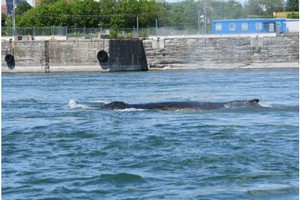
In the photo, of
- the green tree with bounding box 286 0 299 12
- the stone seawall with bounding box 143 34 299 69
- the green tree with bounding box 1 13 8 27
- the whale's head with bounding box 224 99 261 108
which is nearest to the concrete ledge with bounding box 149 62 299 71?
the stone seawall with bounding box 143 34 299 69

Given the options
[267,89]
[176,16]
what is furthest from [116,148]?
[176,16]

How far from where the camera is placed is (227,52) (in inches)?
2485

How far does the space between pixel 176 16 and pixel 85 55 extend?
28.6 m

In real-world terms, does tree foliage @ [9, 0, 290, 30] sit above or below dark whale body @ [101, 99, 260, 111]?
above

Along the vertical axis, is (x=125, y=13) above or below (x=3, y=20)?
above

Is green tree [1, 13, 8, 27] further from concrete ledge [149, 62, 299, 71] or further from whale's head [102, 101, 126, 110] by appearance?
whale's head [102, 101, 126, 110]

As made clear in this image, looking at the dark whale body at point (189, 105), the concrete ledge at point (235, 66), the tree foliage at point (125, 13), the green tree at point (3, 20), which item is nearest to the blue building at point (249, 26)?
the tree foliage at point (125, 13)

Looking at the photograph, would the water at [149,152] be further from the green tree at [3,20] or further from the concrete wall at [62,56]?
the green tree at [3,20]

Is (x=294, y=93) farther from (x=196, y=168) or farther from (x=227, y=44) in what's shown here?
(x=227, y=44)

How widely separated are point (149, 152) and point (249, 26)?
59926mm

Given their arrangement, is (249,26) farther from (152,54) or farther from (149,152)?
(149,152)

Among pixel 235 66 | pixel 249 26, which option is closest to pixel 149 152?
pixel 235 66

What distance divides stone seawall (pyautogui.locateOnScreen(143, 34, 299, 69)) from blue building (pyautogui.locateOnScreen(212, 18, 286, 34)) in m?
11.5

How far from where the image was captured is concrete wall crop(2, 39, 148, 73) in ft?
206
